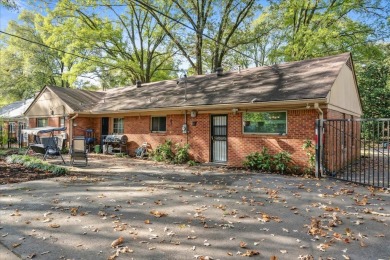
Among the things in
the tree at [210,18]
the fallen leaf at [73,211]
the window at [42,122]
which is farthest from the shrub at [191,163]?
the window at [42,122]

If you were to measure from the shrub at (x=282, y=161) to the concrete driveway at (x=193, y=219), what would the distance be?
1381 mm

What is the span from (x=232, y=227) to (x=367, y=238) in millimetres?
2083

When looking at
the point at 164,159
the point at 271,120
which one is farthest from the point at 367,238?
the point at 164,159

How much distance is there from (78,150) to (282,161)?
27.3 feet

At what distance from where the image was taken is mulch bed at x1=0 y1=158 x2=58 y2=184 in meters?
8.18

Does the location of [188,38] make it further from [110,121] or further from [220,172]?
[220,172]

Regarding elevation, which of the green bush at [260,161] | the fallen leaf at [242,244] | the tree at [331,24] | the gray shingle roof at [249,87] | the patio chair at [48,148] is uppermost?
the tree at [331,24]

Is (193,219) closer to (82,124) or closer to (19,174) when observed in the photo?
(19,174)

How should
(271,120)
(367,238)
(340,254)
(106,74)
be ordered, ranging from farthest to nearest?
(106,74)
(271,120)
(367,238)
(340,254)

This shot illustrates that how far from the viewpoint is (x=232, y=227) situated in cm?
446

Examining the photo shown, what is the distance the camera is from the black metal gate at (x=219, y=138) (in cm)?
1141

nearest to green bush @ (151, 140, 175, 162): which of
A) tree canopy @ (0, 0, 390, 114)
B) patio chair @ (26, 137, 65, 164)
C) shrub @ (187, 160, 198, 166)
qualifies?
shrub @ (187, 160, 198, 166)

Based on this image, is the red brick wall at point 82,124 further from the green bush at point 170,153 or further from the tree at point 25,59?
the tree at point 25,59

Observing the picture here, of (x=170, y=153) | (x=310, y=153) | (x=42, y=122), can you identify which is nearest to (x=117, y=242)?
(x=310, y=153)
